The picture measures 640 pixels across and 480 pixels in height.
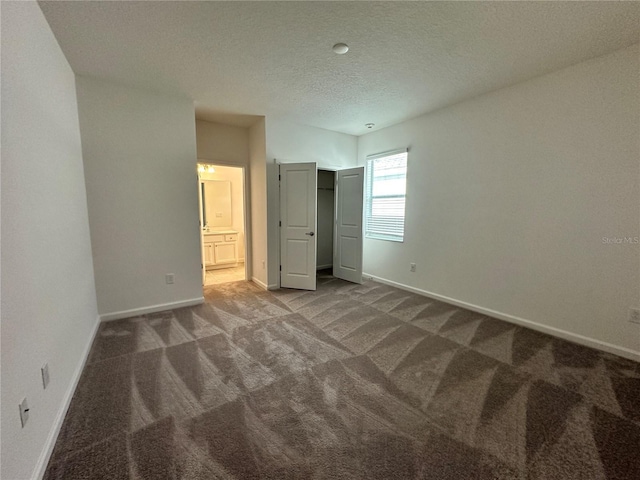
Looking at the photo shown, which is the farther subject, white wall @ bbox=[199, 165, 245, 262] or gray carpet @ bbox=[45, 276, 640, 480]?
white wall @ bbox=[199, 165, 245, 262]

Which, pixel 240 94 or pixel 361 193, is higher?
pixel 240 94

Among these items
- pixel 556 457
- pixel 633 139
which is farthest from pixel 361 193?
pixel 556 457

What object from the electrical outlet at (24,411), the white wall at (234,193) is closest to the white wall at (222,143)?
the white wall at (234,193)

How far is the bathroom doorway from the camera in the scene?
18.4 feet

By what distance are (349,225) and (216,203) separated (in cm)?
315

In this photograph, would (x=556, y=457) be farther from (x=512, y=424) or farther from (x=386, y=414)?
(x=386, y=414)

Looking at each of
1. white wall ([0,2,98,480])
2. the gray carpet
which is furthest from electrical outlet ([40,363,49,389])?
the gray carpet

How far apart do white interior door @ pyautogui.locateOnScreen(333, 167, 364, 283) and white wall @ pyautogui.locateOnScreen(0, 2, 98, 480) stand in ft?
12.1

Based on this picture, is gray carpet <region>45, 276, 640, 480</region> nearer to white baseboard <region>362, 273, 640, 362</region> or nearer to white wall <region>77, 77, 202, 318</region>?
white baseboard <region>362, 273, 640, 362</region>

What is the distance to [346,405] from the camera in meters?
1.79

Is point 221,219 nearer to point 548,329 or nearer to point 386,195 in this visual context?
point 386,195

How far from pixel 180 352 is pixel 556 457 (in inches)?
109

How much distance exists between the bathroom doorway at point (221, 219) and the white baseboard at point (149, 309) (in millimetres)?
1745

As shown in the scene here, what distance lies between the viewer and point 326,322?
3.09 meters
